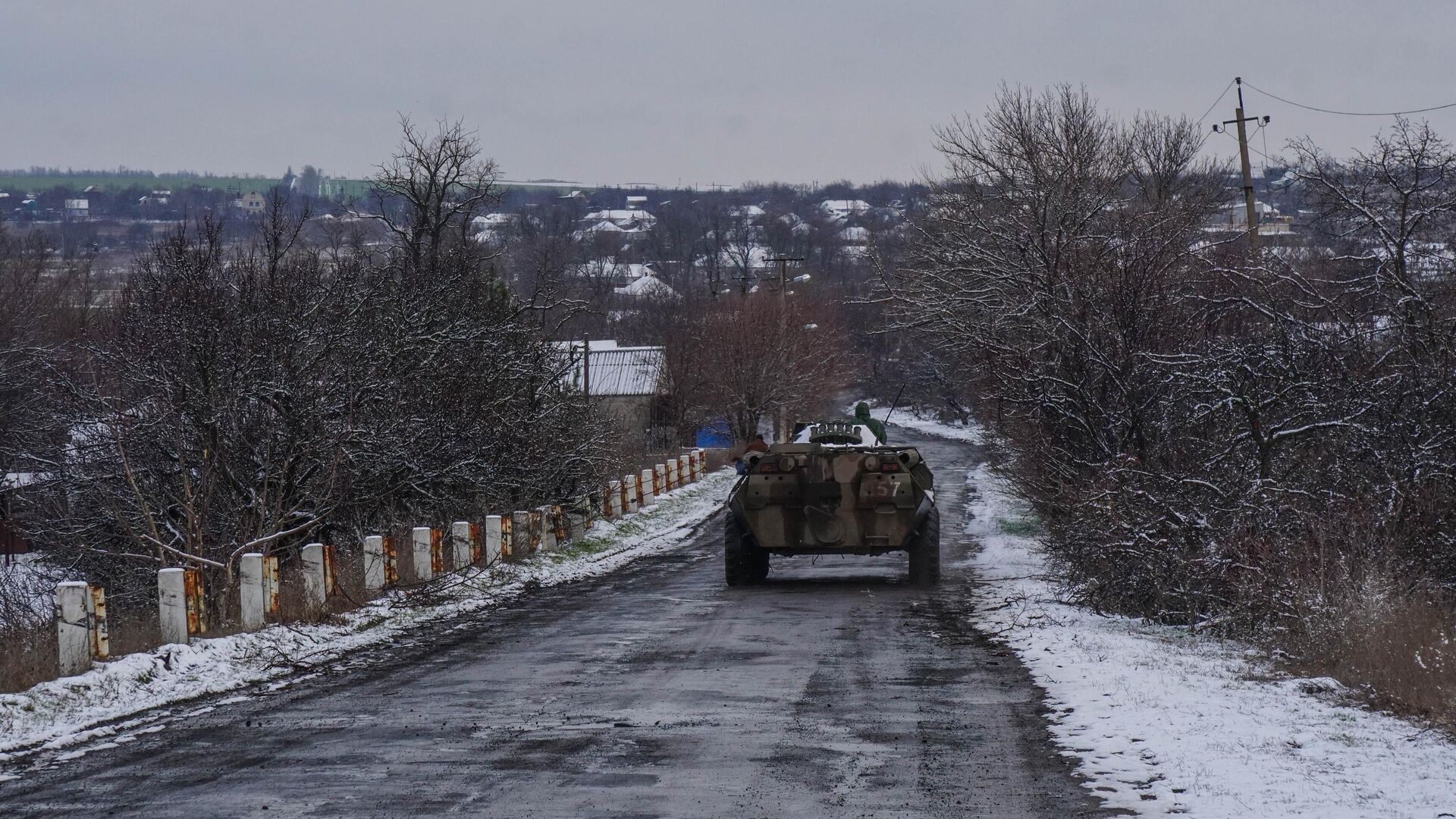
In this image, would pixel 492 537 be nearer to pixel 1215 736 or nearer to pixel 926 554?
pixel 926 554

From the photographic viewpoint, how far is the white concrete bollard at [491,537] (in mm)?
20484

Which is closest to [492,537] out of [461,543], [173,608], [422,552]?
[461,543]

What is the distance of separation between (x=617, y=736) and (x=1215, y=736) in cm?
337

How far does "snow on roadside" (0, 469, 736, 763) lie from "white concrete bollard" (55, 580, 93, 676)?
290mm

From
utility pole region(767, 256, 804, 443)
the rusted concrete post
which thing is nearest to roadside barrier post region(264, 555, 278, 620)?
the rusted concrete post

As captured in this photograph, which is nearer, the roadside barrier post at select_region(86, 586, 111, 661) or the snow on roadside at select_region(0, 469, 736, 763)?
the snow on roadside at select_region(0, 469, 736, 763)

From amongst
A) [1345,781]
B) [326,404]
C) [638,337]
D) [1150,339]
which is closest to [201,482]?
[326,404]

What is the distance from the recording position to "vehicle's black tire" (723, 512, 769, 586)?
18188 mm

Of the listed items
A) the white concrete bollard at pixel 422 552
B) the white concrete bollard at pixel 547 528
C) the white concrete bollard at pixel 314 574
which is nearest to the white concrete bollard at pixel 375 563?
the white concrete bollard at pixel 422 552

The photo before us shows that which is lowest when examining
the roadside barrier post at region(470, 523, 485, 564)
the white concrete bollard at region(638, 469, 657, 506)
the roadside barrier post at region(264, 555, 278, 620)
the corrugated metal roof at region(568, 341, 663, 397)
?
the white concrete bollard at region(638, 469, 657, 506)

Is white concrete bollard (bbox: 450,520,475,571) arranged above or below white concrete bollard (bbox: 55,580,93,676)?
below

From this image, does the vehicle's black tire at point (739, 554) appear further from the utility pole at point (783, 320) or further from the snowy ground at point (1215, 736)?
the utility pole at point (783, 320)

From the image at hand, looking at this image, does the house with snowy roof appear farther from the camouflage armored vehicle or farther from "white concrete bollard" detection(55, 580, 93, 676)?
"white concrete bollard" detection(55, 580, 93, 676)

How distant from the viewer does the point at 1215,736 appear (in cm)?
833
